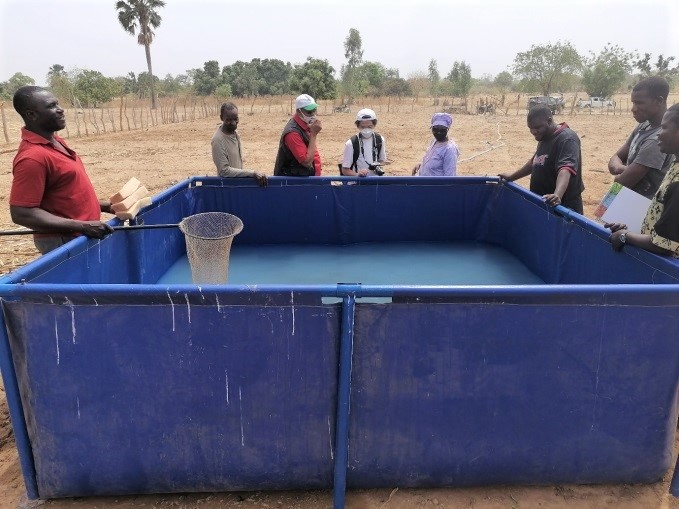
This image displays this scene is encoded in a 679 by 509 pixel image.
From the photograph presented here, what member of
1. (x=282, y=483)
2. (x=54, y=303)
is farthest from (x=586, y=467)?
(x=54, y=303)

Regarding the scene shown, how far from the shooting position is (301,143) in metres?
4.87

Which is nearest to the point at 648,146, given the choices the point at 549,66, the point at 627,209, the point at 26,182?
the point at 627,209

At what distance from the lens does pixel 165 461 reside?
82.8 inches

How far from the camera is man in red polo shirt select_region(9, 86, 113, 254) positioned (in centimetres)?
252

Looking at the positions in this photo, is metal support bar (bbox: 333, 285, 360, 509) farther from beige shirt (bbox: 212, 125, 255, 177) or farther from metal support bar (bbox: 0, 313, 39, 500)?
beige shirt (bbox: 212, 125, 255, 177)

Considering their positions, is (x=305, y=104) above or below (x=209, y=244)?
above

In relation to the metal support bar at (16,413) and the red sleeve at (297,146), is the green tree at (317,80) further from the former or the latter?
the metal support bar at (16,413)

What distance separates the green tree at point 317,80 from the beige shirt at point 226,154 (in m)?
33.8

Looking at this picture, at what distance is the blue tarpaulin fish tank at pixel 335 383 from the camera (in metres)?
1.90

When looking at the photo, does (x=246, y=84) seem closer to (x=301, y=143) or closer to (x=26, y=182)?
(x=301, y=143)

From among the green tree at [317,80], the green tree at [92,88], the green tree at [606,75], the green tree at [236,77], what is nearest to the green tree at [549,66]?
the green tree at [606,75]

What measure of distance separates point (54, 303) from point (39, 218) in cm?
90

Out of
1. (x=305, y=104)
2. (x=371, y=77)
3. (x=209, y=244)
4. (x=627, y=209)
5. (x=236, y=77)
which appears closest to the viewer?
(x=627, y=209)

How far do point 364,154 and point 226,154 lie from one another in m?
1.45
